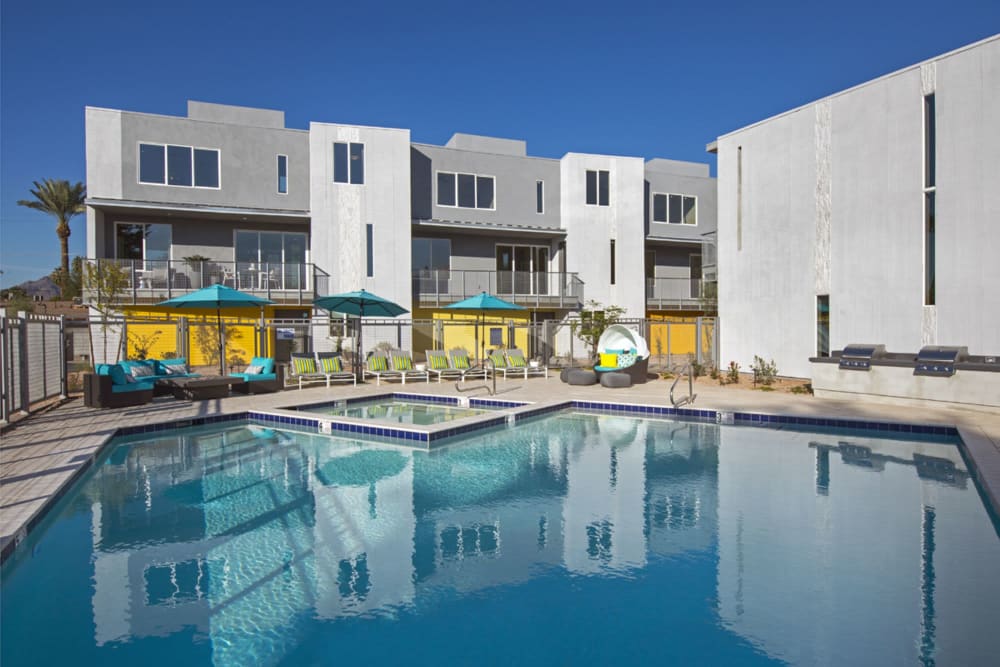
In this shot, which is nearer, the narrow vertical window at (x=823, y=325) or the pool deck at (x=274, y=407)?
the pool deck at (x=274, y=407)

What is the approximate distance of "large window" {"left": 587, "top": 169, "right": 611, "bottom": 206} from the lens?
25.2 meters

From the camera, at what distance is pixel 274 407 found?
11.5 metres

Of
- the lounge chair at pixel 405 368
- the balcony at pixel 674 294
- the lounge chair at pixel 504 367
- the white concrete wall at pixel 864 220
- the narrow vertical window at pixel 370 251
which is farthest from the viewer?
the balcony at pixel 674 294

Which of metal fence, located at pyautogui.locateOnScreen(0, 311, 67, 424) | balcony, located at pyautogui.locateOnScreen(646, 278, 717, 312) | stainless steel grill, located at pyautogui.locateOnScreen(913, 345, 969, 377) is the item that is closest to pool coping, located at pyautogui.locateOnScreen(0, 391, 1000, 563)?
metal fence, located at pyautogui.locateOnScreen(0, 311, 67, 424)

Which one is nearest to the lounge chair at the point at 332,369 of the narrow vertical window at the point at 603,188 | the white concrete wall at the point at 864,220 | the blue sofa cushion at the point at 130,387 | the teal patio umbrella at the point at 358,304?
the teal patio umbrella at the point at 358,304

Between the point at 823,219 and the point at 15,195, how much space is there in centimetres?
3816

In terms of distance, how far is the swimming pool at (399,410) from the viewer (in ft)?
37.3

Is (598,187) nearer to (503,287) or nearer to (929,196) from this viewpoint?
(503,287)

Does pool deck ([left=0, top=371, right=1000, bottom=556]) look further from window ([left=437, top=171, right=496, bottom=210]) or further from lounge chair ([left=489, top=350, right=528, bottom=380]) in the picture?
window ([left=437, top=171, right=496, bottom=210])

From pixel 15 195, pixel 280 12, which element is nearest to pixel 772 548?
pixel 280 12

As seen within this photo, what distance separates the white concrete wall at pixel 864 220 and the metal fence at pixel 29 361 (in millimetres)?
16666

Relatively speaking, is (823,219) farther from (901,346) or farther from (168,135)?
(168,135)

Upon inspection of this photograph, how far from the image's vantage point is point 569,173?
24.9 meters

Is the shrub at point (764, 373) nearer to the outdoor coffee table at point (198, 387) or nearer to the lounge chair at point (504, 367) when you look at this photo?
the lounge chair at point (504, 367)
